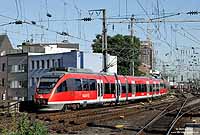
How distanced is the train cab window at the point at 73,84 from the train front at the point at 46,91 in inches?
30.0

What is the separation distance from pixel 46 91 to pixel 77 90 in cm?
272

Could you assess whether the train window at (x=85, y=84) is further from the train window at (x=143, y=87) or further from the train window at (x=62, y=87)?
the train window at (x=143, y=87)

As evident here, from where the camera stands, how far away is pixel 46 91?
28906mm

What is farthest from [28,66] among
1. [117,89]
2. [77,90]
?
[77,90]

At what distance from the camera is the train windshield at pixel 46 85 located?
2898 cm

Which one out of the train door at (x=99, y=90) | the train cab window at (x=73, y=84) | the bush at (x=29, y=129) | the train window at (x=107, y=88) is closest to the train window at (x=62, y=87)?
the train cab window at (x=73, y=84)

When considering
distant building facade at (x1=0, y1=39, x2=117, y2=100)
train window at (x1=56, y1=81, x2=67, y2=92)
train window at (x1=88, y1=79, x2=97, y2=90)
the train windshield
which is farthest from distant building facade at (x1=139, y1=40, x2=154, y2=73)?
the train windshield

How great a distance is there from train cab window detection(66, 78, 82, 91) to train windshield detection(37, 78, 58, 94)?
111cm

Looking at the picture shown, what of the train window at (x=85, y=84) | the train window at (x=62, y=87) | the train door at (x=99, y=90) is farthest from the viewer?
the train door at (x=99, y=90)

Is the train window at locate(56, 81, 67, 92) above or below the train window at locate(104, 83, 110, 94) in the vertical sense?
above

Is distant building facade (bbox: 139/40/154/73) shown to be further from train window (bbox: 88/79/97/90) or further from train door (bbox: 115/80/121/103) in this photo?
train window (bbox: 88/79/97/90)

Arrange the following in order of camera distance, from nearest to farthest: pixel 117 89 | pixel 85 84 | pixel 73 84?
pixel 73 84 → pixel 85 84 → pixel 117 89

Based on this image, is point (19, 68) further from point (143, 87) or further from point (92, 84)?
point (92, 84)

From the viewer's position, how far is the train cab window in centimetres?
2993
